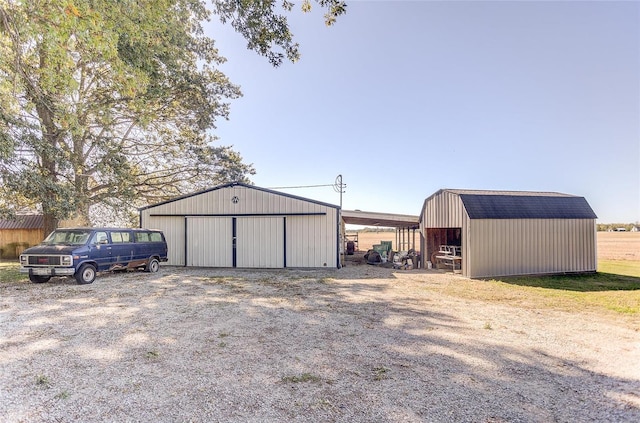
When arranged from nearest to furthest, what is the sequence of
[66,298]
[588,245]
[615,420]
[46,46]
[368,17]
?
[615,420], [46,46], [66,298], [368,17], [588,245]

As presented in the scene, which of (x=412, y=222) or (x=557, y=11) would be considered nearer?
(x=557, y=11)

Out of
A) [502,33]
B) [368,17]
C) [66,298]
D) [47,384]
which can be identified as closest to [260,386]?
[47,384]

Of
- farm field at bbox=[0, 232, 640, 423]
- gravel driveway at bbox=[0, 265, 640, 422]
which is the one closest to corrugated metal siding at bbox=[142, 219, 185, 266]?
farm field at bbox=[0, 232, 640, 423]

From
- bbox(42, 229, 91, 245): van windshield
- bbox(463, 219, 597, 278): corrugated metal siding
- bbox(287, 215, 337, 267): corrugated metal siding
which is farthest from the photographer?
bbox(287, 215, 337, 267): corrugated metal siding

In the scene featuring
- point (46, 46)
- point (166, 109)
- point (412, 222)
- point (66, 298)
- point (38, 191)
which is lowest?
point (66, 298)

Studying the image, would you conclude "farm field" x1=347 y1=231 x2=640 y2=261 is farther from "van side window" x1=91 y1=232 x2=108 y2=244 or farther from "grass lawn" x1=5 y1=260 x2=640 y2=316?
"van side window" x1=91 y1=232 x2=108 y2=244

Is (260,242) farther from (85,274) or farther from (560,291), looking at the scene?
(560,291)

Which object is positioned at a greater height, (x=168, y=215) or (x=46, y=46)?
(x=46, y=46)

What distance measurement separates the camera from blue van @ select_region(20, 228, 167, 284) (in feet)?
29.6

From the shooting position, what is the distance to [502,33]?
10531 mm

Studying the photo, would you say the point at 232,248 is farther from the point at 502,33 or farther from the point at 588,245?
the point at 588,245

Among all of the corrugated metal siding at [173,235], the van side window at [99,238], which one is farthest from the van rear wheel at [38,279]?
the corrugated metal siding at [173,235]

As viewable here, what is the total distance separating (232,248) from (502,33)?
44.6 feet

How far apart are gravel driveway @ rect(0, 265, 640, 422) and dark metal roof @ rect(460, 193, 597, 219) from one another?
6060 mm
